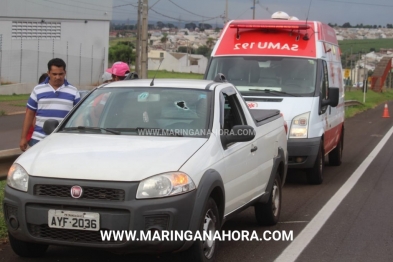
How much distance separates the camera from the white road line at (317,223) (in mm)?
7160

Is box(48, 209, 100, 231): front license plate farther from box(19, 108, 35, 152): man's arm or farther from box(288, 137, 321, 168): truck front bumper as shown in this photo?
box(288, 137, 321, 168): truck front bumper

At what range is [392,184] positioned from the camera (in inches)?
482

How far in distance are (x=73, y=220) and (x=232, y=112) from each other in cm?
257

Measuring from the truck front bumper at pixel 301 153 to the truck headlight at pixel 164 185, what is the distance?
19.3 ft

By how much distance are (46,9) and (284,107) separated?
38147 millimetres

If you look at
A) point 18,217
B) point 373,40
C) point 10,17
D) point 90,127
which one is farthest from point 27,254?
point 373,40

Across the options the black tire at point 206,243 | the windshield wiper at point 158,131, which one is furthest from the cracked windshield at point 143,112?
the black tire at point 206,243

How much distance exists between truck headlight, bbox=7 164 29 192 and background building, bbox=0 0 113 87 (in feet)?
119

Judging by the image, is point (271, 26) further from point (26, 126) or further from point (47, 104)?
point (26, 126)

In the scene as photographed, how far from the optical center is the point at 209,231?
6.38 meters

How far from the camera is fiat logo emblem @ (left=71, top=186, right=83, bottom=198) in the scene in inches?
228

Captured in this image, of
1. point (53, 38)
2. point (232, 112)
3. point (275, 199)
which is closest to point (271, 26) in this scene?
point (275, 199)

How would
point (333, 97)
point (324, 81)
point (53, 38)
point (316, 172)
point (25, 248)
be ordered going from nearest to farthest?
1. point (25, 248)
2. point (316, 172)
3. point (333, 97)
4. point (324, 81)
5. point (53, 38)

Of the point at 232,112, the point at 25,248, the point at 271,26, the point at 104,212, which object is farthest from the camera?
the point at 271,26
